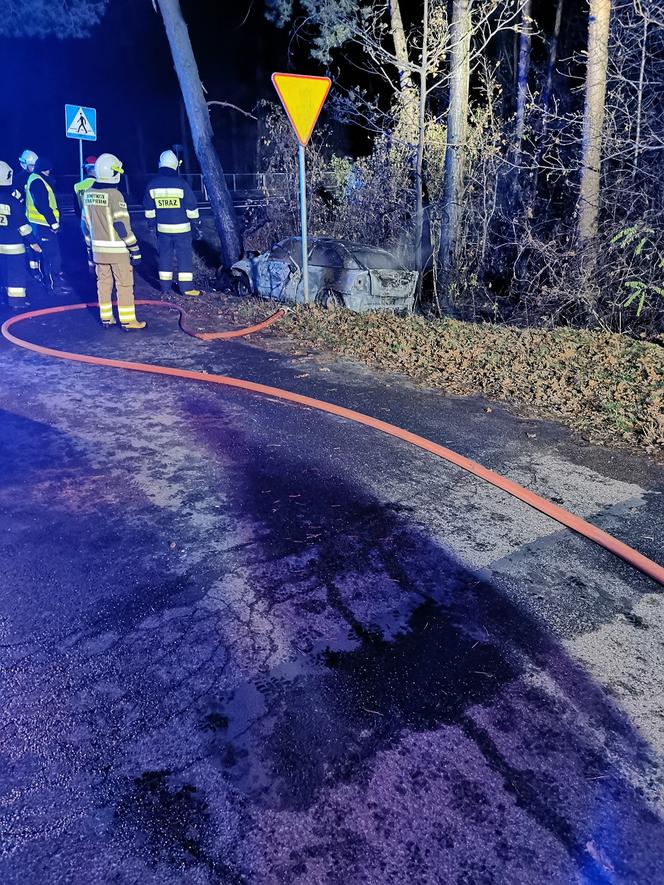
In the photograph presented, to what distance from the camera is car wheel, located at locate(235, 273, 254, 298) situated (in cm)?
1077

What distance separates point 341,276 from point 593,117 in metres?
3.96

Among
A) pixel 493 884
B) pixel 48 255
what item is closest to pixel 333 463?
pixel 493 884

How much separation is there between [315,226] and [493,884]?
41.2ft

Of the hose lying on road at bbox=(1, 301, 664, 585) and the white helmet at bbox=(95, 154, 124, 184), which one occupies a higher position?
the white helmet at bbox=(95, 154, 124, 184)

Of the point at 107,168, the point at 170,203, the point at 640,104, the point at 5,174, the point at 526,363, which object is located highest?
the point at 640,104

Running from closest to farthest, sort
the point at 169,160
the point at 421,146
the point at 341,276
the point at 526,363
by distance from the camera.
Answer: the point at 526,363 → the point at 341,276 → the point at 169,160 → the point at 421,146

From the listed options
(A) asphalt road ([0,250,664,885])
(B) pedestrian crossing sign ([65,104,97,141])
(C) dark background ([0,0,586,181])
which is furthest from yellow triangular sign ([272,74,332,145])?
(C) dark background ([0,0,586,181])

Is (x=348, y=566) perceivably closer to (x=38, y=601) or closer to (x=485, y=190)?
(x=38, y=601)

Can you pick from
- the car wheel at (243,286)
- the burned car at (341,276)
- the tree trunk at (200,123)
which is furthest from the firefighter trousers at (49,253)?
the burned car at (341,276)

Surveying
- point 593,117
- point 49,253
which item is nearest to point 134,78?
point 49,253

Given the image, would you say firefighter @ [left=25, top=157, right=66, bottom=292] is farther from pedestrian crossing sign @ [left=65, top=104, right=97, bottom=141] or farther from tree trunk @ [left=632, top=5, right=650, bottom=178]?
tree trunk @ [left=632, top=5, right=650, bottom=178]

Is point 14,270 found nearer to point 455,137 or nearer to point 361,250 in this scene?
point 361,250

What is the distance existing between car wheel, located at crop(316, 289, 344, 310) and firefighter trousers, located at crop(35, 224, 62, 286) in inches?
211

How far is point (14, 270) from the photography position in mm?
10234
